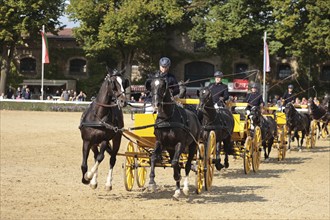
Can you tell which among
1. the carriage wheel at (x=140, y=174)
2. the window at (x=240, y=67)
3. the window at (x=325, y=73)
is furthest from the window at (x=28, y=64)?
the carriage wheel at (x=140, y=174)

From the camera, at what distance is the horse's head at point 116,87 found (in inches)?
530

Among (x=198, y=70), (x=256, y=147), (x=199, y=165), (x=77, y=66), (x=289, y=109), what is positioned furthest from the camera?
(x=77, y=66)

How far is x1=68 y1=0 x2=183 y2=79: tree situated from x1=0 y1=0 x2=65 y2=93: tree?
6.70 feet

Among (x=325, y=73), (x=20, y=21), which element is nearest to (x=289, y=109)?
(x=325, y=73)

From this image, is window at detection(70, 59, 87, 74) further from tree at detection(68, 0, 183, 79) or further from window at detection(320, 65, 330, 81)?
window at detection(320, 65, 330, 81)

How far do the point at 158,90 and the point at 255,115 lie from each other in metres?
9.18

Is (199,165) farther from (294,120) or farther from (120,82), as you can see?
(294,120)

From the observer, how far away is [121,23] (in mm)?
58688

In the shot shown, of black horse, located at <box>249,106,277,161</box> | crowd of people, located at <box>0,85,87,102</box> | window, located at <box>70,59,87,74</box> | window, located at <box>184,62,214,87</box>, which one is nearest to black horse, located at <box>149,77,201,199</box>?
black horse, located at <box>249,106,277,161</box>

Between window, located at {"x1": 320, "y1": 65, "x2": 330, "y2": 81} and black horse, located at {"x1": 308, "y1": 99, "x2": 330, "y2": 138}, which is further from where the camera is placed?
window, located at {"x1": 320, "y1": 65, "x2": 330, "y2": 81}

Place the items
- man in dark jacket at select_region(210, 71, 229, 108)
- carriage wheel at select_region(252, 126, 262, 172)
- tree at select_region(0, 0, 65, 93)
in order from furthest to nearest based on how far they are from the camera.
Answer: tree at select_region(0, 0, 65, 93) → carriage wheel at select_region(252, 126, 262, 172) → man in dark jacket at select_region(210, 71, 229, 108)

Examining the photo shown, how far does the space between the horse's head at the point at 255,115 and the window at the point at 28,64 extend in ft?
160

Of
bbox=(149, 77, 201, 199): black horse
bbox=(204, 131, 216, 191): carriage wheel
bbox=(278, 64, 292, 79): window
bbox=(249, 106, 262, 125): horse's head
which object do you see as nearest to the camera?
bbox=(149, 77, 201, 199): black horse

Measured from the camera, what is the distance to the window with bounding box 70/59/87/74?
67.6 metres
